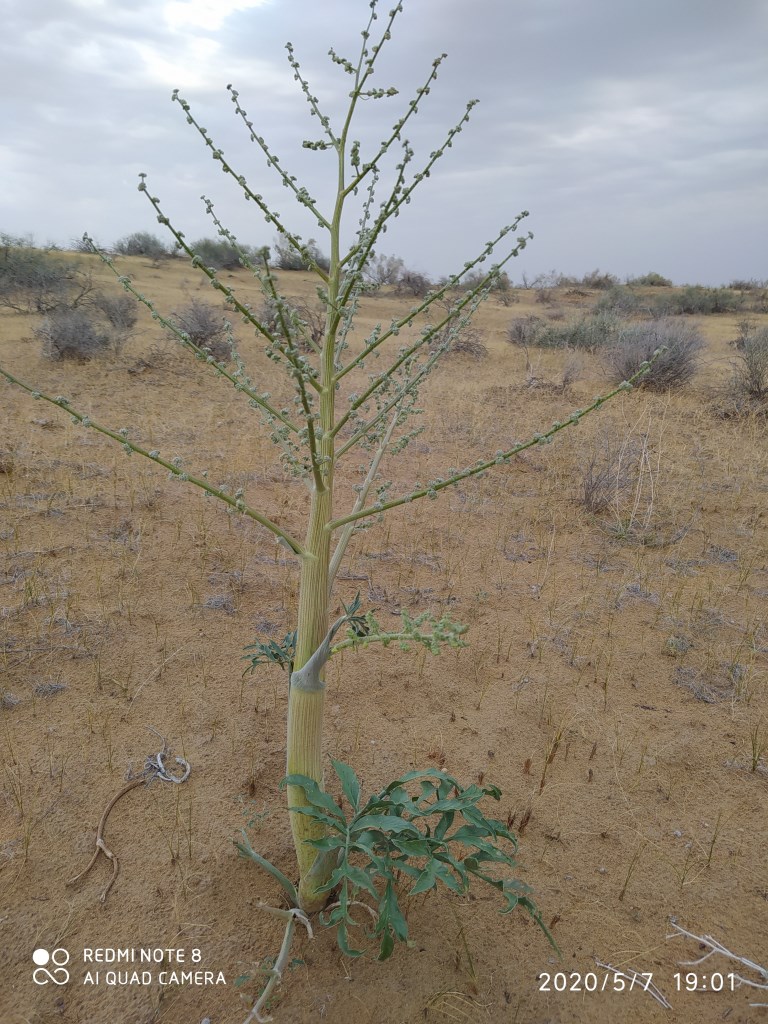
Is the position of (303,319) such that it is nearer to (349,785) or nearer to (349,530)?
(349,530)

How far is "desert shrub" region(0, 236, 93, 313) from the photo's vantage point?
10.5 metres

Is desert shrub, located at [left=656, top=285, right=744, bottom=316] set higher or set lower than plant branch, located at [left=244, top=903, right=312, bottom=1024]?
higher

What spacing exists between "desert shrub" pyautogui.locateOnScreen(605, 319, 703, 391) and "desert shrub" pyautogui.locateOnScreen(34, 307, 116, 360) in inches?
268

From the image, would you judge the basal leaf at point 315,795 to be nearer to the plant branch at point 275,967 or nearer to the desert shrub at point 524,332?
the plant branch at point 275,967

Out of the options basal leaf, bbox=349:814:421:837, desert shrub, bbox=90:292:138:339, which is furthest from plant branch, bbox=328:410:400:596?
desert shrub, bbox=90:292:138:339

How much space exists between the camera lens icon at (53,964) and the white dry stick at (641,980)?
1.39 metres

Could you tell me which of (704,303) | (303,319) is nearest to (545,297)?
(704,303)

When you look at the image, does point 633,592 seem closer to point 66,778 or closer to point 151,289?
point 66,778

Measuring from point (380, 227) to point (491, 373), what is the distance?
26.2ft

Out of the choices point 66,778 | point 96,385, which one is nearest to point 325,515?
point 66,778

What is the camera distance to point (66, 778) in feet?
6.98

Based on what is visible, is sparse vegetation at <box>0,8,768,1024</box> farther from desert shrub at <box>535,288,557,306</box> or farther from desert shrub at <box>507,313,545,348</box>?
desert shrub at <box>535,288,557,306</box>

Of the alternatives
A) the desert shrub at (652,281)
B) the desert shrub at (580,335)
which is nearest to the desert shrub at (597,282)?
the desert shrub at (652,281)

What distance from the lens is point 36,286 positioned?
1105 cm
